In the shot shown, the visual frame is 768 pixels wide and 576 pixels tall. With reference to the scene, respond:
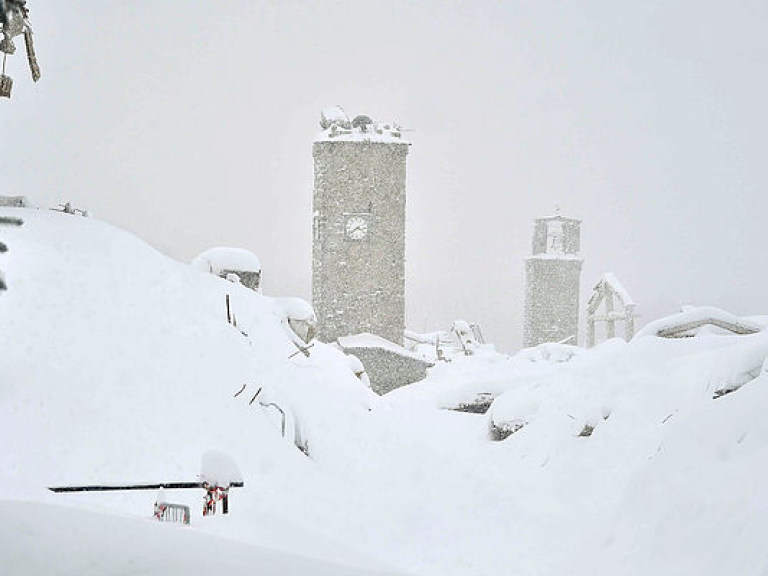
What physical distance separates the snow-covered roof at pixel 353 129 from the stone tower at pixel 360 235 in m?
0.05

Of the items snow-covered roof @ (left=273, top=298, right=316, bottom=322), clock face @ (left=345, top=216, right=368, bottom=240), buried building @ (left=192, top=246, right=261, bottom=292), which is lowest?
snow-covered roof @ (left=273, top=298, right=316, bottom=322)

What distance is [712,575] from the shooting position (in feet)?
19.6

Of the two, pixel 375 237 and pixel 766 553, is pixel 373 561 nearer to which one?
pixel 766 553

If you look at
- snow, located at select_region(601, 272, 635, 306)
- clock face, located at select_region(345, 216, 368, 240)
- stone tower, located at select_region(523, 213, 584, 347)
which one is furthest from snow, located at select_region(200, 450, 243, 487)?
stone tower, located at select_region(523, 213, 584, 347)

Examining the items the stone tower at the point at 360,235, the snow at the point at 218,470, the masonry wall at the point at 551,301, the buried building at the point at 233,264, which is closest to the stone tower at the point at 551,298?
the masonry wall at the point at 551,301

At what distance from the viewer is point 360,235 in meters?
32.8

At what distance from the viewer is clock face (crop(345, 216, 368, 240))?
3275 cm

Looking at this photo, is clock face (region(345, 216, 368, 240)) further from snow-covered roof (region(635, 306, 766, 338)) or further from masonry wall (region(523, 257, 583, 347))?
snow-covered roof (region(635, 306, 766, 338))

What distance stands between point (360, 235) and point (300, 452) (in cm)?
2295

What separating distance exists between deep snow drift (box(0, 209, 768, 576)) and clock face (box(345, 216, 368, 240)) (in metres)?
17.7

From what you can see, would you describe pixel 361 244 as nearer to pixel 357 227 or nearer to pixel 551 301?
pixel 357 227

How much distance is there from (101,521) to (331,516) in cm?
504

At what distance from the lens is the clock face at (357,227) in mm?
32750

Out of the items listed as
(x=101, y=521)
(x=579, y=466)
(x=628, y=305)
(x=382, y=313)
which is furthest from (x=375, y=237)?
(x=101, y=521)
